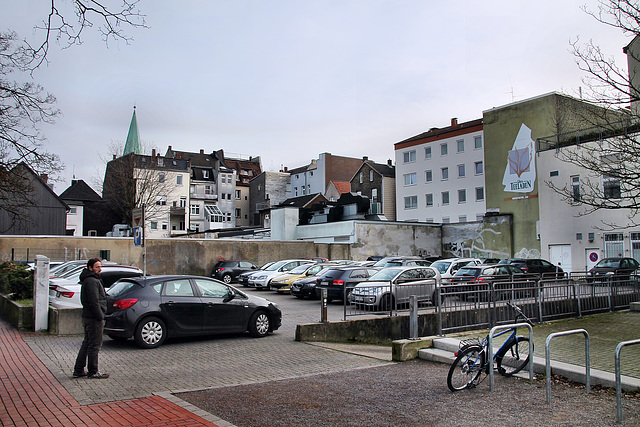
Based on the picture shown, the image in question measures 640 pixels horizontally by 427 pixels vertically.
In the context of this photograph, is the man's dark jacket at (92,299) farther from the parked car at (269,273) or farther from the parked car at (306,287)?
the parked car at (269,273)

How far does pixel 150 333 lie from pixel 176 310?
74 cm

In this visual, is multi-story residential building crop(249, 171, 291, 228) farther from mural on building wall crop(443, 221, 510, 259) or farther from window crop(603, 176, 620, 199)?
window crop(603, 176, 620, 199)

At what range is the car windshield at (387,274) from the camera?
59.9 ft

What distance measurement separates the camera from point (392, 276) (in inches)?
719

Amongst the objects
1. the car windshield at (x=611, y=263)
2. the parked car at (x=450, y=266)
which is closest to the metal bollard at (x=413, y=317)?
the parked car at (x=450, y=266)

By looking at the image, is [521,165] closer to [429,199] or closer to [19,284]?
[429,199]

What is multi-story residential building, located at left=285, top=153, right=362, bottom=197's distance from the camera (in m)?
84.2

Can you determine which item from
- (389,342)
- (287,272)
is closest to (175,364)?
(389,342)

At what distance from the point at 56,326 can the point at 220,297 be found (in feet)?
14.0

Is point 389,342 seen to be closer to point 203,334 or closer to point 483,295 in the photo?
point 483,295

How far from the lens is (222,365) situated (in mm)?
9508

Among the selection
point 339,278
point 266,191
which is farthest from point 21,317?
point 266,191

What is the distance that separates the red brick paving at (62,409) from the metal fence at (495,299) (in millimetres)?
6562

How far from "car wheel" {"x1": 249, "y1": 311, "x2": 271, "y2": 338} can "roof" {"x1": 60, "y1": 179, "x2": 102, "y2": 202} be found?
60.4 meters
